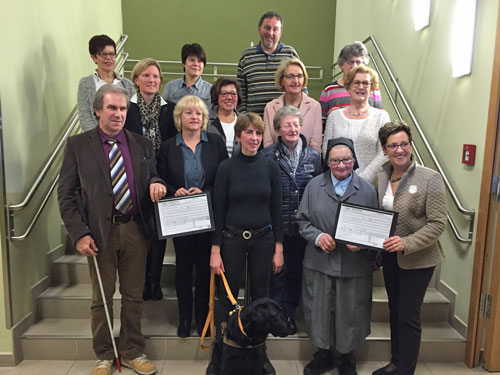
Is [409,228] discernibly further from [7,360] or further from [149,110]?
[7,360]

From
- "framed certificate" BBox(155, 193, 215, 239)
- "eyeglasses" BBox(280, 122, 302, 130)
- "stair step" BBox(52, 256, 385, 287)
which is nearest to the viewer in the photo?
"framed certificate" BBox(155, 193, 215, 239)

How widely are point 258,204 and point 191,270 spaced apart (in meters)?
0.69

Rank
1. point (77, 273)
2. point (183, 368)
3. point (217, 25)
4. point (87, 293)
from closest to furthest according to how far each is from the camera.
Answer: point (183, 368), point (87, 293), point (77, 273), point (217, 25)

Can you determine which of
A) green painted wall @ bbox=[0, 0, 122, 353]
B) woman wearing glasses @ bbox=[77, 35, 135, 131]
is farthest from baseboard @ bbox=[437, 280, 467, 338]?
green painted wall @ bbox=[0, 0, 122, 353]

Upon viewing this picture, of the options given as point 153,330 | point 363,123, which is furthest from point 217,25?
point 153,330

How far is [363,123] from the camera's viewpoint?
2.83m

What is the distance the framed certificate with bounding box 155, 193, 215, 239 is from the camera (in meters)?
2.45

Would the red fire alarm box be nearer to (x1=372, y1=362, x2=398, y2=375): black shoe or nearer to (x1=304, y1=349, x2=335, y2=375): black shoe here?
(x1=372, y1=362, x2=398, y2=375): black shoe

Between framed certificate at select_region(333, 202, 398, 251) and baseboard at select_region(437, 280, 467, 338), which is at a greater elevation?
framed certificate at select_region(333, 202, 398, 251)

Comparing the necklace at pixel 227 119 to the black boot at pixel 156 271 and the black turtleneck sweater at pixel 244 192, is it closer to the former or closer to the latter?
the black turtleneck sweater at pixel 244 192

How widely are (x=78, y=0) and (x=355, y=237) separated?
3580 mm

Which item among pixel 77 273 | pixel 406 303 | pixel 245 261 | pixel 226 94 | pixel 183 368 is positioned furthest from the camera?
pixel 77 273

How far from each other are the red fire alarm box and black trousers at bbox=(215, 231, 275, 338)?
5.10ft

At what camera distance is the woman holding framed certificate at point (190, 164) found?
2.61 metres
